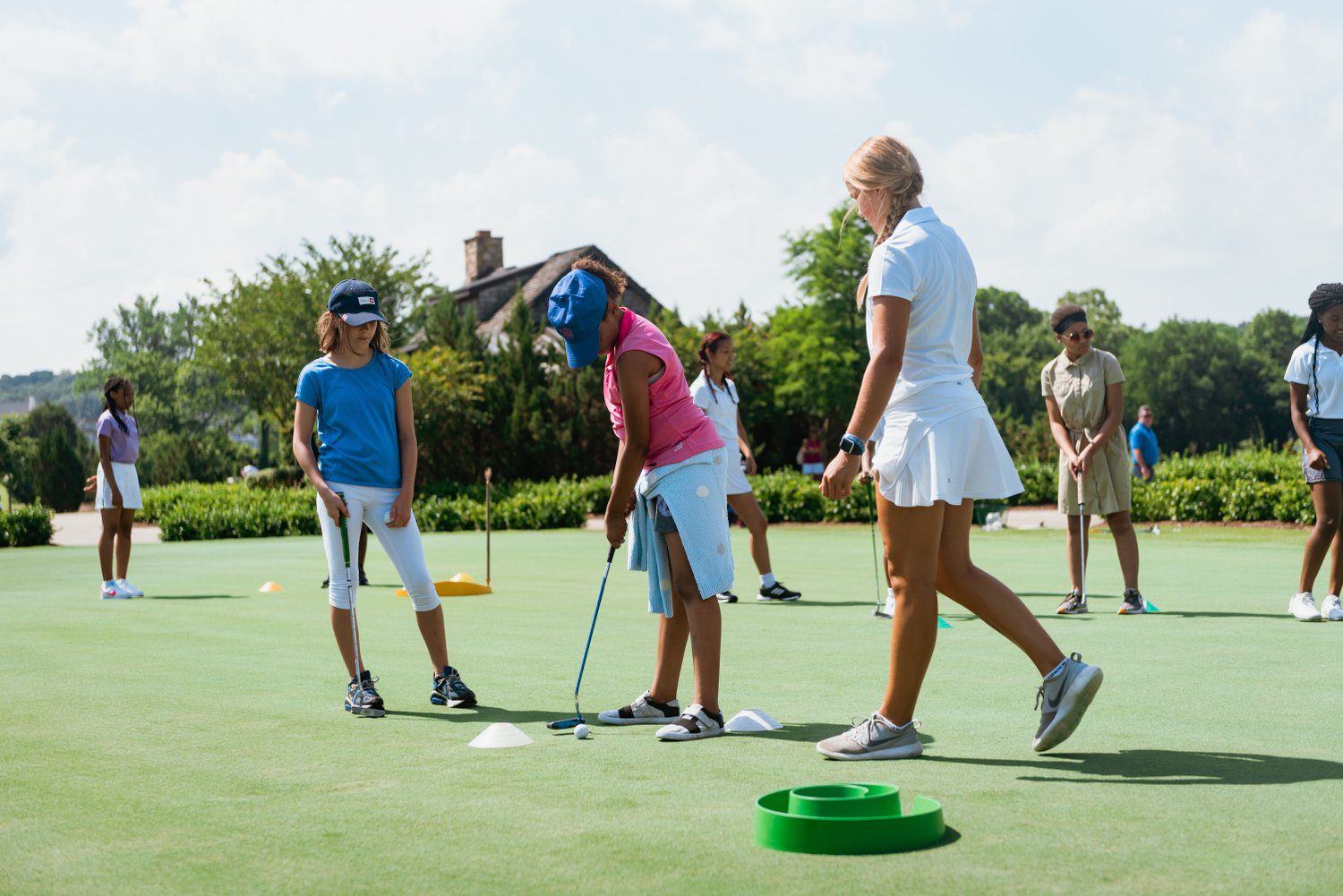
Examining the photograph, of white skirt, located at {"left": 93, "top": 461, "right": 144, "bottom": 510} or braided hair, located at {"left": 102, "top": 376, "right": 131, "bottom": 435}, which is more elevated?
braided hair, located at {"left": 102, "top": 376, "right": 131, "bottom": 435}

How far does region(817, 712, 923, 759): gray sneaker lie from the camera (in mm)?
4914

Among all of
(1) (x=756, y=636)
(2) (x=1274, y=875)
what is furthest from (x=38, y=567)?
(2) (x=1274, y=875)

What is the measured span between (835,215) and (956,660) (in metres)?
47.1

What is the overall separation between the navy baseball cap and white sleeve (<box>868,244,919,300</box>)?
2526mm

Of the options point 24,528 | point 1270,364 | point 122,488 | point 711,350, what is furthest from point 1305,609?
point 1270,364

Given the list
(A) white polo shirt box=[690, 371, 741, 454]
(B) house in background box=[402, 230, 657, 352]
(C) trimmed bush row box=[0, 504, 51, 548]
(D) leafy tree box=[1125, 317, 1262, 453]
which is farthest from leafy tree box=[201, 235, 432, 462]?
(D) leafy tree box=[1125, 317, 1262, 453]

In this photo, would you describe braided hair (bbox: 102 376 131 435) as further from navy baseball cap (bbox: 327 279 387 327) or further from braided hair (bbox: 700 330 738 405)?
navy baseball cap (bbox: 327 279 387 327)

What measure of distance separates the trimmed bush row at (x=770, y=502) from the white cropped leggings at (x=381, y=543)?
58.1ft

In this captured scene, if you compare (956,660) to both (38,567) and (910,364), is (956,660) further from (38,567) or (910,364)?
(38,567)

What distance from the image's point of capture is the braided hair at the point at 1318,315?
Answer: 9.22m

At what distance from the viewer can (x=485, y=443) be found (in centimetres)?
3681

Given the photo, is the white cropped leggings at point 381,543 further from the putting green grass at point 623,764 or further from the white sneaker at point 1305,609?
the white sneaker at point 1305,609

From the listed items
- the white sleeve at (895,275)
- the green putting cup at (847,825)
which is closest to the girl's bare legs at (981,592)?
the white sleeve at (895,275)

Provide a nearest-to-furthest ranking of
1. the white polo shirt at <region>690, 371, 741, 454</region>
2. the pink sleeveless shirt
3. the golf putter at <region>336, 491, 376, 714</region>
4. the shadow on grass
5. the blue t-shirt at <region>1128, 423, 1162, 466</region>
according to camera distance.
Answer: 1. the shadow on grass
2. the pink sleeveless shirt
3. the golf putter at <region>336, 491, 376, 714</region>
4. the white polo shirt at <region>690, 371, 741, 454</region>
5. the blue t-shirt at <region>1128, 423, 1162, 466</region>
